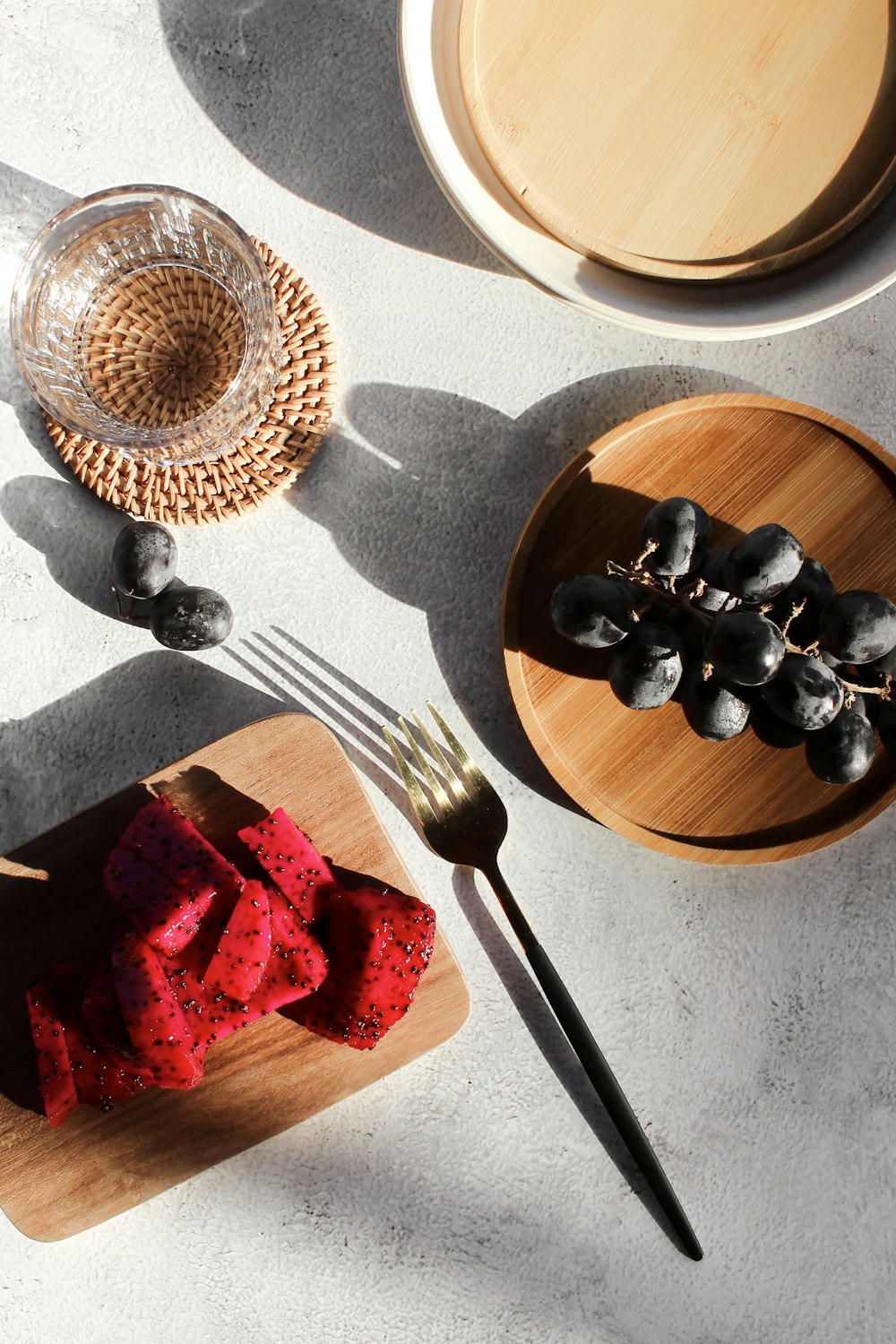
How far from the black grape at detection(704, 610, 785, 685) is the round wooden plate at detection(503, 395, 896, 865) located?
0.18 meters

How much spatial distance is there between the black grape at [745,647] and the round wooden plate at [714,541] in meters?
0.18

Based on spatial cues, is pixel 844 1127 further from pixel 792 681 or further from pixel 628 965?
pixel 792 681

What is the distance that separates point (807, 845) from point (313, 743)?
52 cm

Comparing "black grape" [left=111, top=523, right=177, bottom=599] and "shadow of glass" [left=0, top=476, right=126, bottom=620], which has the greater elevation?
"black grape" [left=111, top=523, right=177, bottom=599]

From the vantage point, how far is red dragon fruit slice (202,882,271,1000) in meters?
0.80

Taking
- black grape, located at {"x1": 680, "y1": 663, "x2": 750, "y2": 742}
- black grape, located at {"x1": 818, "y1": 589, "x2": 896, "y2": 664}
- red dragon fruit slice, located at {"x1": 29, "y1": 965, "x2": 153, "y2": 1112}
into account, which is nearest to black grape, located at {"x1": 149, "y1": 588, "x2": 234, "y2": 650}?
red dragon fruit slice, located at {"x1": 29, "y1": 965, "x2": 153, "y2": 1112}

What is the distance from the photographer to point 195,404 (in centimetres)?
90

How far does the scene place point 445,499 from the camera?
3.15 feet

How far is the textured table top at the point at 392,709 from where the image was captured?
95 centimetres

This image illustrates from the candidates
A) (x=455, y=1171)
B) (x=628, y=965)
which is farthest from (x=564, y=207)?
(x=455, y=1171)

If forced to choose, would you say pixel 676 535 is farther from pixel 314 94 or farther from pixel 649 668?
pixel 314 94

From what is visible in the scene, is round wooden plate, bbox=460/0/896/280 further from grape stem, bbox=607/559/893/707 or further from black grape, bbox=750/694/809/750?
black grape, bbox=750/694/809/750

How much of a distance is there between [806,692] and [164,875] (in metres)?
0.60

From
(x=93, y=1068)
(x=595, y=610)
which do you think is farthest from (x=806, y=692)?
(x=93, y=1068)
